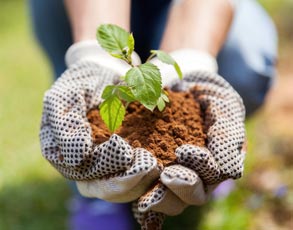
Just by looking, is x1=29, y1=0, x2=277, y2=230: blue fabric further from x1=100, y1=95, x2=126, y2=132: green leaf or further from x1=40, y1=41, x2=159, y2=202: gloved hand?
x1=100, y1=95, x2=126, y2=132: green leaf

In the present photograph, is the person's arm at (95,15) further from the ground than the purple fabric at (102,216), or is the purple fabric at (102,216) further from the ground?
the person's arm at (95,15)

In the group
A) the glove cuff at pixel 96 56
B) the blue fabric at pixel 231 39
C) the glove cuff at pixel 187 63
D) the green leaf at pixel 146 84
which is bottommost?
the blue fabric at pixel 231 39

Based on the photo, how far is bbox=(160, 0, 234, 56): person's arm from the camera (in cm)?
137

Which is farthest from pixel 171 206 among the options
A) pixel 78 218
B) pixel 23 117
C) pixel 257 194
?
pixel 23 117

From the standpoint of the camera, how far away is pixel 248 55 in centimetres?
180

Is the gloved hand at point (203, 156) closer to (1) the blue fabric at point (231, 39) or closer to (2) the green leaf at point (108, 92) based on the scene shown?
(2) the green leaf at point (108, 92)

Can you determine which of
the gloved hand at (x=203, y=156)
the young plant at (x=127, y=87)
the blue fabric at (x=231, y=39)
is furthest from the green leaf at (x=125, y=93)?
the blue fabric at (x=231, y=39)

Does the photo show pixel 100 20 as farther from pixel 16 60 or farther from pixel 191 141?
pixel 16 60

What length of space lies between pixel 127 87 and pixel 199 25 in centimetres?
40

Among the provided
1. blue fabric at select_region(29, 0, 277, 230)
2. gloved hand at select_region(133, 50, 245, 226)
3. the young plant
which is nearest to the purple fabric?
blue fabric at select_region(29, 0, 277, 230)

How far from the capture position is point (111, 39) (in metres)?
1.10

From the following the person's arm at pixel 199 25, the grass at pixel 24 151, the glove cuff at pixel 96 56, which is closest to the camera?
the glove cuff at pixel 96 56

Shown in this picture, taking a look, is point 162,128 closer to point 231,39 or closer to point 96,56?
point 96,56

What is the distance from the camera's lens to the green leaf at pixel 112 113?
1.06 meters
